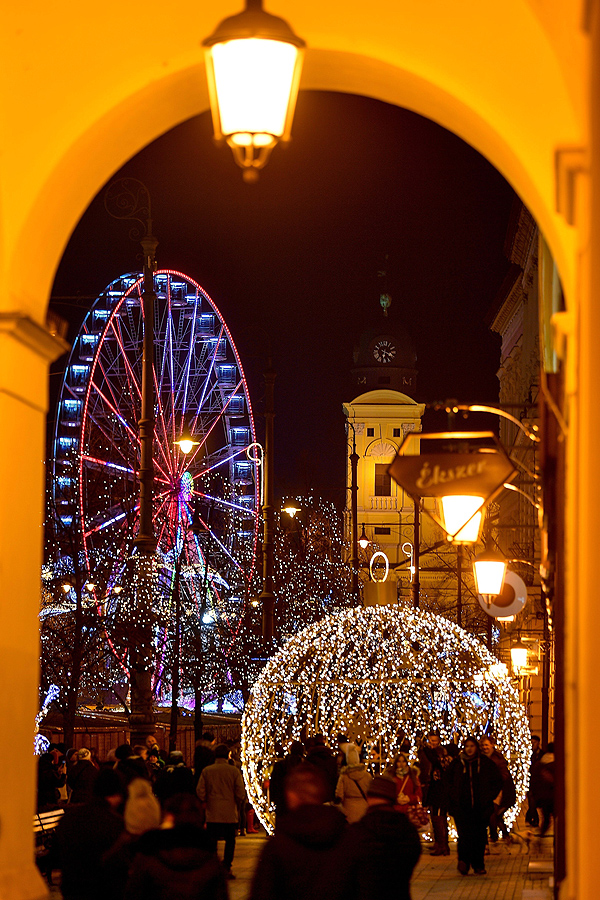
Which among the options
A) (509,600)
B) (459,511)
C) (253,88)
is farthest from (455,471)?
(509,600)

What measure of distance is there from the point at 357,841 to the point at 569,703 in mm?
1226

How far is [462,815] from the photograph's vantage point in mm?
17812

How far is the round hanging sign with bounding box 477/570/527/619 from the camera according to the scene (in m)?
17.3

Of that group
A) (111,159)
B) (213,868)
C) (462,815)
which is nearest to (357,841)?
(213,868)

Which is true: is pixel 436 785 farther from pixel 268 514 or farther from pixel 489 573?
pixel 268 514

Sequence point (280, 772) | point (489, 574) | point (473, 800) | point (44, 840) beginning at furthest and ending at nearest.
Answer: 1. point (473, 800)
2. point (280, 772)
3. point (44, 840)
4. point (489, 574)

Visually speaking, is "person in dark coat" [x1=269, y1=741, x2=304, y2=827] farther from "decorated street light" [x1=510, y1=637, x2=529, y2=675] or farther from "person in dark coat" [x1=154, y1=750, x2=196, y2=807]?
"decorated street light" [x1=510, y1=637, x2=529, y2=675]

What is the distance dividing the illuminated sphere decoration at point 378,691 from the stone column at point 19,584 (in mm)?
11259

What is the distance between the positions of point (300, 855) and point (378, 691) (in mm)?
12210

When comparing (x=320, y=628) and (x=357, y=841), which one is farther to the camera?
(x=320, y=628)

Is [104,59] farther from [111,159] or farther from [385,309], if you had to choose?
[385,309]

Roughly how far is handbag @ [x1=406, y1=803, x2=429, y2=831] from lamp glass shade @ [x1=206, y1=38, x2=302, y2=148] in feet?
46.5

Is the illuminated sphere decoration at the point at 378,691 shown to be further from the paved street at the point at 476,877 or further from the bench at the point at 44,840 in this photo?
the bench at the point at 44,840

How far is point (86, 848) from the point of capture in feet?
25.6
